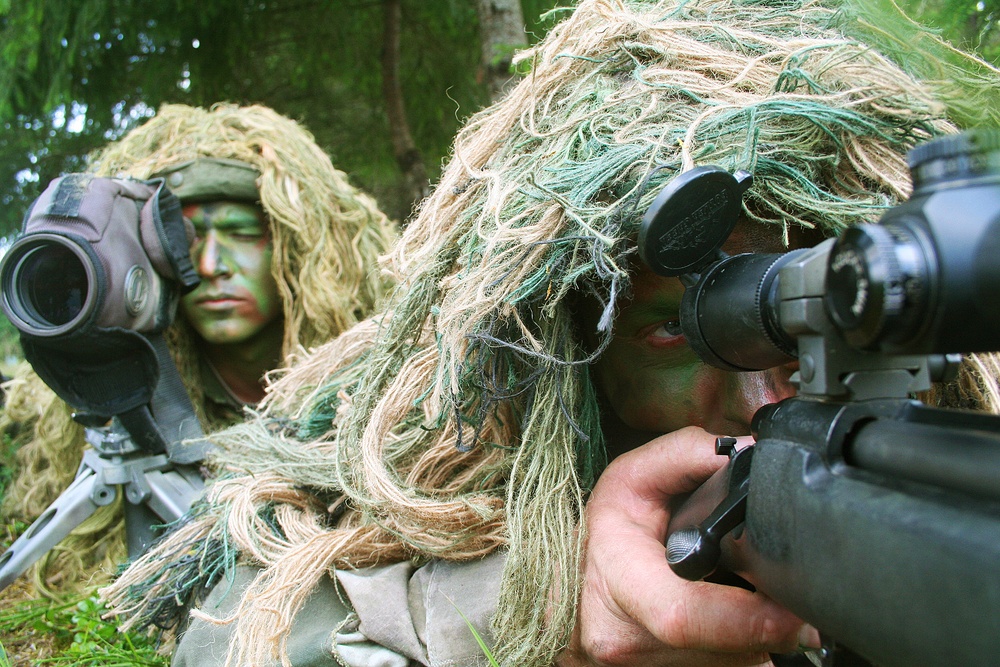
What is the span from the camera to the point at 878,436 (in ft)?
2.21

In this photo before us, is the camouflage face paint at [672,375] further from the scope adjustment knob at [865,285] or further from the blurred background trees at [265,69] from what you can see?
the blurred background trees at [265,69]

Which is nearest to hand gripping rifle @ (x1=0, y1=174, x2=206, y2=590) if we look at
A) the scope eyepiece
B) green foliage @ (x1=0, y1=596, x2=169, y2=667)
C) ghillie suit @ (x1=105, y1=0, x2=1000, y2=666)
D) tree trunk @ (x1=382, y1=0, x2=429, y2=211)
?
the scope eyepiece

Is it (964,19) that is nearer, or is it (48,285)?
(964,19)

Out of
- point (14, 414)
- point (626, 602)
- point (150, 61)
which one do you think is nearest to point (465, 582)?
point (626, 602)

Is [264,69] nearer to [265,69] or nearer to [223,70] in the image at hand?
[265,69]

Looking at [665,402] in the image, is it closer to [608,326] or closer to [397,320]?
[608,326]

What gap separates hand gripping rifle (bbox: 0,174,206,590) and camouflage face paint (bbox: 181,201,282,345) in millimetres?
240

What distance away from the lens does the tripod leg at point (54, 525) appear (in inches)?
80.7

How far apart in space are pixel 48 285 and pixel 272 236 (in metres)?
0.72

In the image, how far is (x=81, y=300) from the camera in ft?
6.84

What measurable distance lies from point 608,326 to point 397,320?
507mm

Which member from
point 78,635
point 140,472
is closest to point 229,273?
point 140,472

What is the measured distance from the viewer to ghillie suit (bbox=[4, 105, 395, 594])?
2592 mm

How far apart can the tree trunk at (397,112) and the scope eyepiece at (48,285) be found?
1.87m
